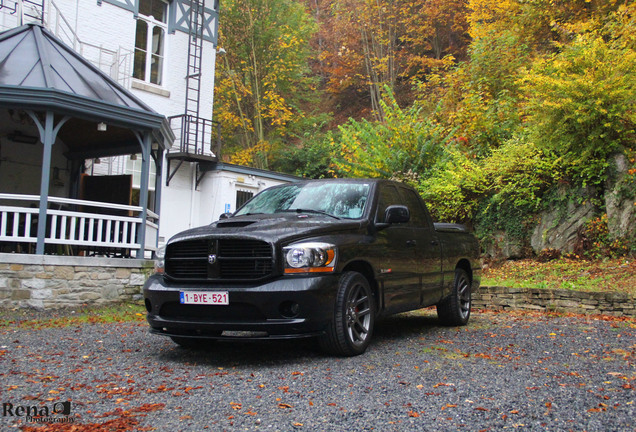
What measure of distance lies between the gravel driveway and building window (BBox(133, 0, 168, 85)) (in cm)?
1082

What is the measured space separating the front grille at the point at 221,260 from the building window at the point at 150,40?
1186cm

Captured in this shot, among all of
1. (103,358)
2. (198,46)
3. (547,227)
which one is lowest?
(103,358)

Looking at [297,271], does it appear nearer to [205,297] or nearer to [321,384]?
[205,297]

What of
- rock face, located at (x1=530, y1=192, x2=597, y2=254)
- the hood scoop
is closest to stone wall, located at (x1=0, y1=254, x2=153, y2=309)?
the hood scoop

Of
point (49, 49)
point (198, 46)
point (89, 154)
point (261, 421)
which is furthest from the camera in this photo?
point (198, 46)

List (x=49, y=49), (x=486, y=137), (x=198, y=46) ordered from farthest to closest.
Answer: (x=198, y=46) < (x=486, y=137) < (x=49, y=49)

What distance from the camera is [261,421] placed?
3.16m

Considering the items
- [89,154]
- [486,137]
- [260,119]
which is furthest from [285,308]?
[260,119]

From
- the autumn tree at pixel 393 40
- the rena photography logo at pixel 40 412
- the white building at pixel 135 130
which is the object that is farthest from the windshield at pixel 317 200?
the autumn tree at pixel 393 40

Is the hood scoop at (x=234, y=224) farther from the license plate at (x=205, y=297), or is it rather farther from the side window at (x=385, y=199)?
the side window at (x=385, y=199)

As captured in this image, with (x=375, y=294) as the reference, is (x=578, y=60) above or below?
above

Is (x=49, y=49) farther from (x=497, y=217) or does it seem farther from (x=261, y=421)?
(x=497, y=217)

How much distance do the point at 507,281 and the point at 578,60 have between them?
5.18 metres

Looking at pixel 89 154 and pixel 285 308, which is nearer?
pixel 285 308
